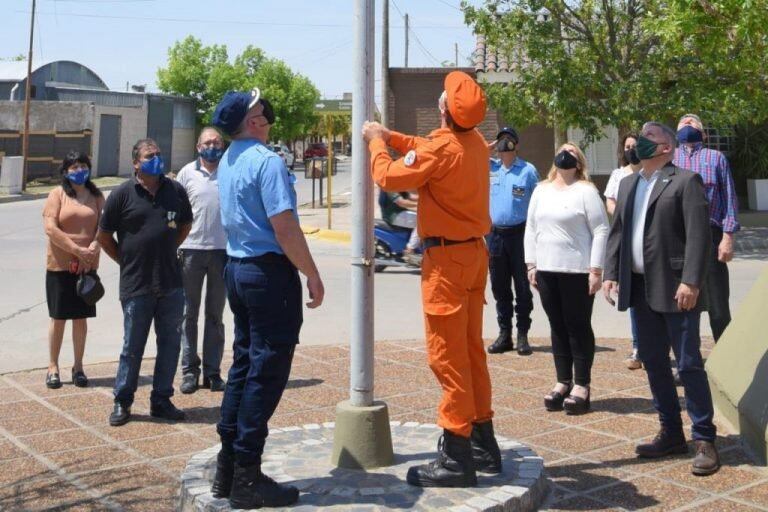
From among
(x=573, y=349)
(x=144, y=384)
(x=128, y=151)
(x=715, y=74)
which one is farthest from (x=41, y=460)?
(x=128, y=151)

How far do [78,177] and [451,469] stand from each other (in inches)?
165

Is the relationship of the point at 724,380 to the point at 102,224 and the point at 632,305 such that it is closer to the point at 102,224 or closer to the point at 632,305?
the point at 632,305

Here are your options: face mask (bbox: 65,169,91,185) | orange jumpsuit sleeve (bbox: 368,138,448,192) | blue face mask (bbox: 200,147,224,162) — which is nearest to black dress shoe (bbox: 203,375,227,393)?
blue face mask (bbox: 200,147,224,162)

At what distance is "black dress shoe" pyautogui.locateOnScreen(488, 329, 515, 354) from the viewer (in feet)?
29.6

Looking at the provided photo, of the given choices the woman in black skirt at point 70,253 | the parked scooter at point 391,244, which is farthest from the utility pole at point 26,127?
the woman in black skirt at point 70,253

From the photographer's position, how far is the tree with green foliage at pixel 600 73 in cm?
1772

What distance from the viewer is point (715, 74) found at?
18453 millimetres

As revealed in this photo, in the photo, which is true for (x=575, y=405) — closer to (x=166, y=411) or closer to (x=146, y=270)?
(x=166, y=411)

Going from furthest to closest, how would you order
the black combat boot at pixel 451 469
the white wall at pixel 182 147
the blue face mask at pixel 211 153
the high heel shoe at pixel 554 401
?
the white wall at pixel 182 147
the blue face mask at pixel 211 153
the high heel shoe at pixel 554 401
the black combat boot at pixel 451 469

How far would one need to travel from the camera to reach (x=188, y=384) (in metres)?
7.62

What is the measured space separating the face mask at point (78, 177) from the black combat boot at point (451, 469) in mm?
4048

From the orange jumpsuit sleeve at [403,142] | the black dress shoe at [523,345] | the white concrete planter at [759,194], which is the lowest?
the black dress shoe at [523,345]

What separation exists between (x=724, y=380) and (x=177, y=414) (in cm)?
Answer: 365

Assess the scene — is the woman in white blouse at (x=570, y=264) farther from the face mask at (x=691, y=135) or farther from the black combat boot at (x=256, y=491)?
the black combat boot at (x=256, y=491)
